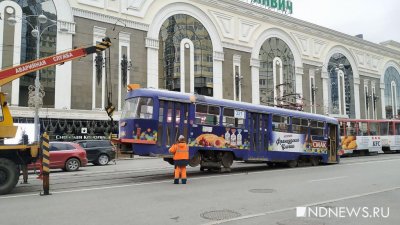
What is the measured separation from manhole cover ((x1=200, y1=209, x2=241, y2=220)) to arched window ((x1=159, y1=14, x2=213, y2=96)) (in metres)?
32.0

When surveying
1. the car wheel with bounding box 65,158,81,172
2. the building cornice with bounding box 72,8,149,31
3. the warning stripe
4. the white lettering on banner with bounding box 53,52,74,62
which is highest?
the building cornice with bounding box 72,8,149,31

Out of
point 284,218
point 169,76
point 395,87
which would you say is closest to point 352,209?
point 284,218

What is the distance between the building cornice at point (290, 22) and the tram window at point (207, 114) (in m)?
28.6

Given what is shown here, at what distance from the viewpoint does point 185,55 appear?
41531mm

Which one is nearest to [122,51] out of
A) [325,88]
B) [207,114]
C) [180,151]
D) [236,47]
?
[236,47]

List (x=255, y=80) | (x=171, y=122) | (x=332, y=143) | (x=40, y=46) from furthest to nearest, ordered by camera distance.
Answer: (x=255, y=80) < (x=40, y=46) < (x=332, y=143) < (x=171, y=122)

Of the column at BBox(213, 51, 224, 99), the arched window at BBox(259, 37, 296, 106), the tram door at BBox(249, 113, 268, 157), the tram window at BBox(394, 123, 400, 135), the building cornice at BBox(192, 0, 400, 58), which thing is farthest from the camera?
the arched window at BBox(259, 37, 296, 106)

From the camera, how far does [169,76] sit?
40.3 meters

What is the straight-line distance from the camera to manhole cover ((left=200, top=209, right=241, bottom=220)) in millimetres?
7730

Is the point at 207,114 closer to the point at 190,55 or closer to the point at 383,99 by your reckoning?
the point at 190,55

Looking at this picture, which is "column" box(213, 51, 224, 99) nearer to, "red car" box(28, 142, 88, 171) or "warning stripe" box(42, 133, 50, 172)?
"red car" box(28, 142, 88, 171)

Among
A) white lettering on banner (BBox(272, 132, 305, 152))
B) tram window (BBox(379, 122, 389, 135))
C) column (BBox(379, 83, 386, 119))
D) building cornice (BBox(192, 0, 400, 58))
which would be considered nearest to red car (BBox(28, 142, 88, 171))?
white lettering on banner (BBox(272, 132, 305, 152))

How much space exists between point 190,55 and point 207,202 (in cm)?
3363

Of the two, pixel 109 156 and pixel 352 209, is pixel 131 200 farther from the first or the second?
pixel 109 156
